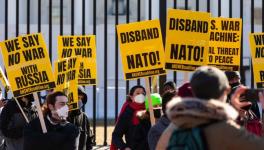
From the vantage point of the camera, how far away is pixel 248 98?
185 inches

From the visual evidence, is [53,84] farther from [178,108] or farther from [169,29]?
[178,108]

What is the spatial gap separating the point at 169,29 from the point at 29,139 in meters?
2.15

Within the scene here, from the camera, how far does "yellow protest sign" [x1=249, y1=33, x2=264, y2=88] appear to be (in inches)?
391

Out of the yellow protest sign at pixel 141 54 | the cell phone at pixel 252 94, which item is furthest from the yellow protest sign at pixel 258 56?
the cell phone at pixel 252 94

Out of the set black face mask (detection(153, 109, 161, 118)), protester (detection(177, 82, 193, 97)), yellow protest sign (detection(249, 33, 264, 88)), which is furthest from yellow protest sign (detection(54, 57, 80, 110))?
protester (detection(177, 82, 193, 97))

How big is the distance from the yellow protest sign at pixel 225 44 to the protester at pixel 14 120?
233 centimetres

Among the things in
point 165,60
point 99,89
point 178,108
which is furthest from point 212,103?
point 99,89

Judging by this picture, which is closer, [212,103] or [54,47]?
[212,103]

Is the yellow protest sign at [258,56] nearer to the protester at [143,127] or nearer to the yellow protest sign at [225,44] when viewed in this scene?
the yellow protest sign at [225,44]

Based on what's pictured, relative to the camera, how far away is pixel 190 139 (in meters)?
4.07

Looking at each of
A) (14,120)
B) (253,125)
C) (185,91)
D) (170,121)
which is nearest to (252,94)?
(185,91)

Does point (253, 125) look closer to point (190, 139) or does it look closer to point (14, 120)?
point (14, 120)

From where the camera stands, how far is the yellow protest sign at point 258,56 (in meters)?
9.93

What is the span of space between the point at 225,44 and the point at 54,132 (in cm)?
381
